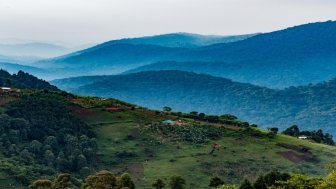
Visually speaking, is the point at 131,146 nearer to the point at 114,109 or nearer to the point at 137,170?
the point at 137,170

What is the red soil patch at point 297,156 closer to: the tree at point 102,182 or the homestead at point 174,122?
the homestead at point 174,122

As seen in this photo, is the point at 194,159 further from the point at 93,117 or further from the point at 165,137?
the point at 93,117

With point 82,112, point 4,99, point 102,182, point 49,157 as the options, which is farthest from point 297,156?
point 102,182

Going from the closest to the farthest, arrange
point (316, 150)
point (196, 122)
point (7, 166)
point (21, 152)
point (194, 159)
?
point (7, 166)
point (21, 152)
point (194, 159)
point (316, 150)
point (196, 122)

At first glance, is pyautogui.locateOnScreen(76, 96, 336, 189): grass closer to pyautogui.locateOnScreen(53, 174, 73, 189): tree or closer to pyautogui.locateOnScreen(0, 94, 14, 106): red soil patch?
pyautogui.locateOnScreen(0, 94, 14, 106): red soil patch

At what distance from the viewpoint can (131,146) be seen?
10156 centimetres

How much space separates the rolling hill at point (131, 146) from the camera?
9106cm

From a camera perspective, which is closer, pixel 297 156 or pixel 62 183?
pixel 62 183

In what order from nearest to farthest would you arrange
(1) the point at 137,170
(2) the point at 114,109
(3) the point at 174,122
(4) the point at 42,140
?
1. (1) the point at 137,170
2. (4) the point at 42,140
3. (3) the point at 174,122
4. (2) the point at 114,109

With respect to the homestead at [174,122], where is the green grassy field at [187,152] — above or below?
below

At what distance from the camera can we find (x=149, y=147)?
10231 centimetres

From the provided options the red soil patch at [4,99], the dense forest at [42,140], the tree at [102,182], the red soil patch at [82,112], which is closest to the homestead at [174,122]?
the red soil patch at [82,112]

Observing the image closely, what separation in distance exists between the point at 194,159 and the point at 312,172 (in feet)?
60.0

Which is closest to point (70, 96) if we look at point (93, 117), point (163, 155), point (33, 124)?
point (93, 117)
